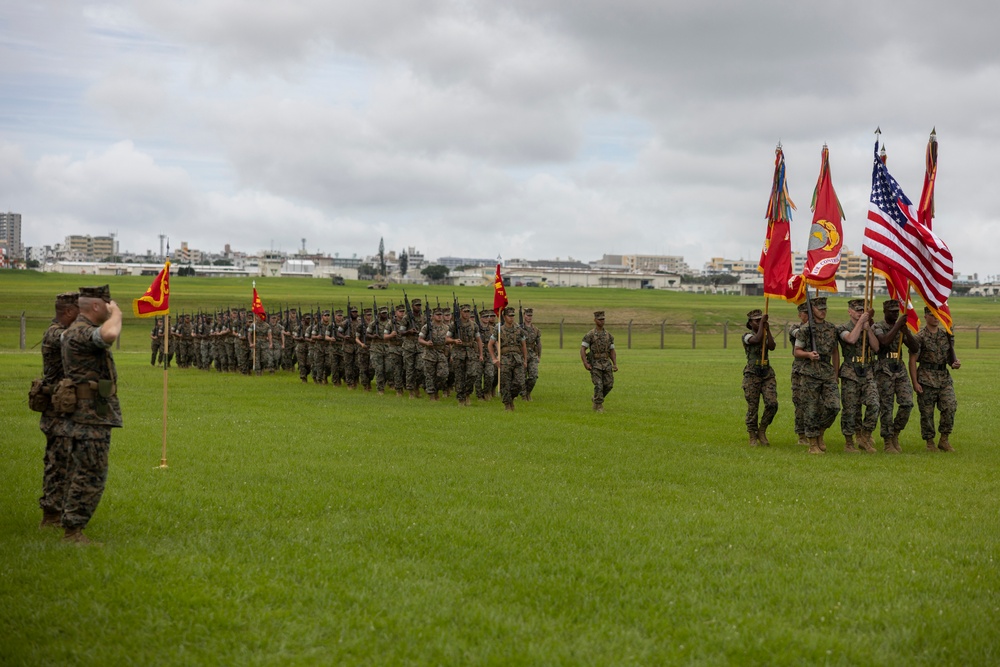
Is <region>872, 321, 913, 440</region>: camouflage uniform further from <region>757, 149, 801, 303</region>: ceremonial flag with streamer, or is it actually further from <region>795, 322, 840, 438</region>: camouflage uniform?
<region>757, 149, 801, 303</region>: ceremonial flag with streamer

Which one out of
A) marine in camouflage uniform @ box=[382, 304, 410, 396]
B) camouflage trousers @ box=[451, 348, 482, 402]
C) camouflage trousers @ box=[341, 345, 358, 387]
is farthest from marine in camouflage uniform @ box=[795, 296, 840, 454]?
camouflage trousers @ box=[341, 345, 358, 387]

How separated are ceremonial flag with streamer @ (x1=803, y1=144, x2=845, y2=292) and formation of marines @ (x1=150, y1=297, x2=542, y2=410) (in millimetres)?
8016

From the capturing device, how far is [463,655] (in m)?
6.75

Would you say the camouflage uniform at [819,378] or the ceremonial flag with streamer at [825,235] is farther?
the ceremonial flag with streamer at [825,235]

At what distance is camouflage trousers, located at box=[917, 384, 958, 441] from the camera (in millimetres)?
16266

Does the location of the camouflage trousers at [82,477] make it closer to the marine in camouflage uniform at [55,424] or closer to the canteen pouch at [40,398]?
the marine in camouflage uniform at [55,424]

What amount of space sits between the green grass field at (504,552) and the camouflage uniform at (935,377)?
2.22 ft

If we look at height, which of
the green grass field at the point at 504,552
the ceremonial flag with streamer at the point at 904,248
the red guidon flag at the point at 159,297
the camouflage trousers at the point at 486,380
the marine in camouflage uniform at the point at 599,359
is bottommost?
the green grass field at the point at 504,552

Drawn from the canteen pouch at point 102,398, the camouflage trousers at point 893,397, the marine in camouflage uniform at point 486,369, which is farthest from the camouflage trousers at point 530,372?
the canteen pouch at point 102,398

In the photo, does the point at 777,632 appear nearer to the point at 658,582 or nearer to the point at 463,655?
the point at 658,582

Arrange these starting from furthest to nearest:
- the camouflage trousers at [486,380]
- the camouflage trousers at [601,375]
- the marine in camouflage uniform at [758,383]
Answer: the camouflage trousers at [486,380] → the camouflage trousers at [601,375] → the marine in camouflage uniform at [758,383]

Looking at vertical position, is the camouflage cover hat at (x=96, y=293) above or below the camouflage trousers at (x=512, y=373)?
above

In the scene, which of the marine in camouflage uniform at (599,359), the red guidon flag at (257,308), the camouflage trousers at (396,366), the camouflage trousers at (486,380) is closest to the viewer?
the marine in camouflage uniform at (599,359)

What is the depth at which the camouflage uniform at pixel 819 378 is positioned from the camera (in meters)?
15.9
